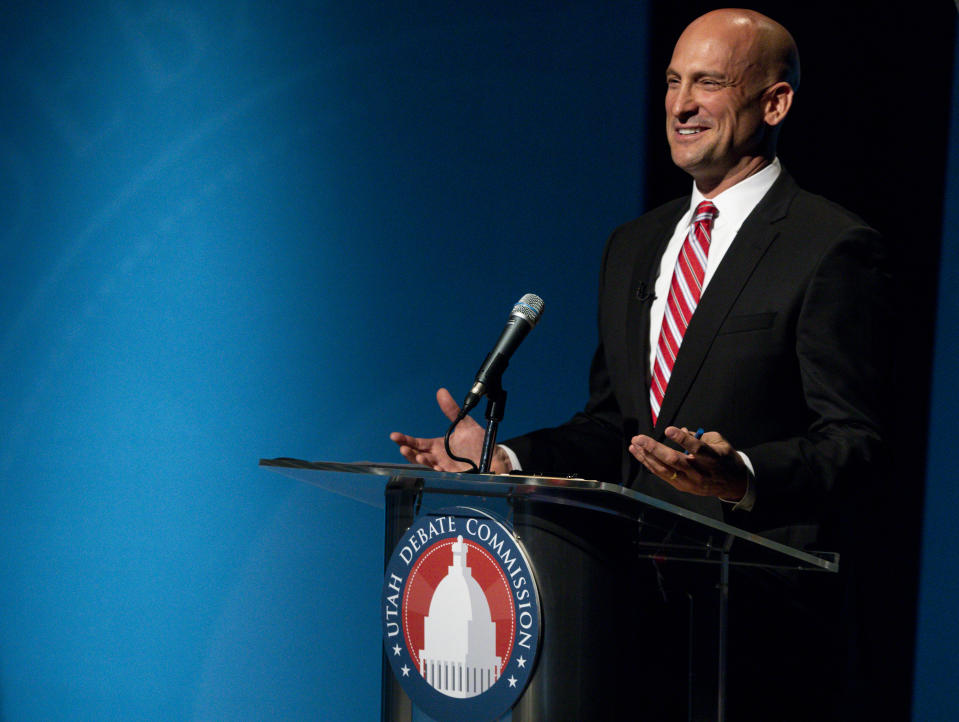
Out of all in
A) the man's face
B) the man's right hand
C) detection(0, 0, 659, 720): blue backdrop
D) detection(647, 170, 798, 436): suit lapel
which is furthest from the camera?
detection(0, 0, 659, 720): blue backdrop

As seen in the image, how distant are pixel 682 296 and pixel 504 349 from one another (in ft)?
2.08

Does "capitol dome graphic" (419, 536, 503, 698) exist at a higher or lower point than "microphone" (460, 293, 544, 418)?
lower

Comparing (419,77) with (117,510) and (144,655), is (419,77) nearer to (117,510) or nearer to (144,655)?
(117,510)

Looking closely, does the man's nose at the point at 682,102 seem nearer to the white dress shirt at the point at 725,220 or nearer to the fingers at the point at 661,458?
the white dress shirt at the point at 725,220

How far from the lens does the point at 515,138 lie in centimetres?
295

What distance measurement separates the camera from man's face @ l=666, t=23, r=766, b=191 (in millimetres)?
2123

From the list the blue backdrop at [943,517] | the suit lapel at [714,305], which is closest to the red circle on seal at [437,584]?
the suit lapel at [714,305]

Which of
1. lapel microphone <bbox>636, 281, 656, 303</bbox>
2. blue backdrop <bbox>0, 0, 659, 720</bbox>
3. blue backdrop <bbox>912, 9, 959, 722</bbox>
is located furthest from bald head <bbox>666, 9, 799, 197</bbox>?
blue backdrop <bbox>0, 0, 659, 720</bbox>

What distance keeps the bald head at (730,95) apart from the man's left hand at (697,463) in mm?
774

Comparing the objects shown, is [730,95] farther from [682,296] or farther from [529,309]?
[529,309]

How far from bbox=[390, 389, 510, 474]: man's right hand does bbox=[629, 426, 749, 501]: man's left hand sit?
0.36m

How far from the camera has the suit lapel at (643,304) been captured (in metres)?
2.13

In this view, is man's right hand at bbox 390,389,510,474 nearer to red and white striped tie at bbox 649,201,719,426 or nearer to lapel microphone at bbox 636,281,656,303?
red and white striped tie at bbox 649,201,719,426

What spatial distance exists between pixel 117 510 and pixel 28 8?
4.43ft
